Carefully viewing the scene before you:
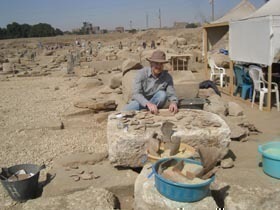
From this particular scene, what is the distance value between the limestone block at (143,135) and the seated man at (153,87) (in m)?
0.71

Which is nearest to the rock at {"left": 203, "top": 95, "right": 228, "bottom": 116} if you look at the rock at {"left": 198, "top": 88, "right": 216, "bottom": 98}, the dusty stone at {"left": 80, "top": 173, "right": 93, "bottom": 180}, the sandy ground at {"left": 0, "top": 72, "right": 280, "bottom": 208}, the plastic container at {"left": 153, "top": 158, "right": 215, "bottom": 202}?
the sandy ground at {"left": 0, "top": 72, "right": 280, "bottom": 208}

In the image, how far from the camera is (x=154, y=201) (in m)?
2.87

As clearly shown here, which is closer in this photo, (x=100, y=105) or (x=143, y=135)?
(x=143, y=135)

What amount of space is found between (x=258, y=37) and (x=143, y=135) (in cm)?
478

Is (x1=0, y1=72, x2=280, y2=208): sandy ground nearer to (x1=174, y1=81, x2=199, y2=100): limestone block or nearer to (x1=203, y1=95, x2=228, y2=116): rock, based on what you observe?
(x1=203, y1=95, x2=228, y2=116): rock

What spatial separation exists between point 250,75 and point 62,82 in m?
8.20

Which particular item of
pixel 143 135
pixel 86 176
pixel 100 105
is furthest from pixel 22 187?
pixel 100 105

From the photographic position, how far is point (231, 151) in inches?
188

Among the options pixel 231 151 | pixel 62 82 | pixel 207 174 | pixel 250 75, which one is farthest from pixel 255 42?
pixel 62 82

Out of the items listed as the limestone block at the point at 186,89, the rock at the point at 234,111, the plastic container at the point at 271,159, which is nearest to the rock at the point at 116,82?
the limestone block at the point at 186,89

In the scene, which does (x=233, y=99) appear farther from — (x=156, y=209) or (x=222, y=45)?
(x=156, y=209)

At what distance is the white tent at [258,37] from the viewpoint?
271 inches

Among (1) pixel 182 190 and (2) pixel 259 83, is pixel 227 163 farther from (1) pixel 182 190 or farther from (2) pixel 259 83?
(2) pixel 259 83

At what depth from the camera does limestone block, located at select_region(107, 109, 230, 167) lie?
396 cm
